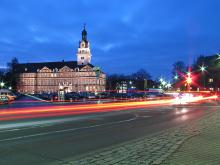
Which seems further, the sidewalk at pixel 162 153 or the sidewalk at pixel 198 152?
the sidewalk at pixel 162 153

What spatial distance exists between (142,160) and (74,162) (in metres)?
1.58

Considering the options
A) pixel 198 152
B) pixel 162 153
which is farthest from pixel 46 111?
pixel 198 152

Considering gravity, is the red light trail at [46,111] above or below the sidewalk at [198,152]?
above

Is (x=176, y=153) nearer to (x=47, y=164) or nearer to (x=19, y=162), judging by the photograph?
(x=47, y=164)

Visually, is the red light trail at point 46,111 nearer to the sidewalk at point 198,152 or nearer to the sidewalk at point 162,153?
the sidewalk at point 162,153

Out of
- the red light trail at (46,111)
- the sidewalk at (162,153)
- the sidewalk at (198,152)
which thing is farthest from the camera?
the red light trail at (46,111)

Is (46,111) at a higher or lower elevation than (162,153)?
higher

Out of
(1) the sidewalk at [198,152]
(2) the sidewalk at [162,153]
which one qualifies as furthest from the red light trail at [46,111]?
(1) the sidewalk at [198,152]

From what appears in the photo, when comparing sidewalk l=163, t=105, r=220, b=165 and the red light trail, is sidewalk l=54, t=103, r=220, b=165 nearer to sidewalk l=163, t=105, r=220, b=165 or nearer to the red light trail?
sidewalk l=163, t=105, r=220, b=165

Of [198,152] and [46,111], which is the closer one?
[198,152]

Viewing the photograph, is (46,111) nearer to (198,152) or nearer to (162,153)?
(162,153)

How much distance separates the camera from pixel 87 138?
14617mm

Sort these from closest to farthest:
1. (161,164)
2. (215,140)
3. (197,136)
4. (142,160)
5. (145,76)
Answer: (161,164)
(142,160)
(215,140)
(197,136)
(145,76)

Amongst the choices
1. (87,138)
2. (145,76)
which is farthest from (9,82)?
(87,138)
